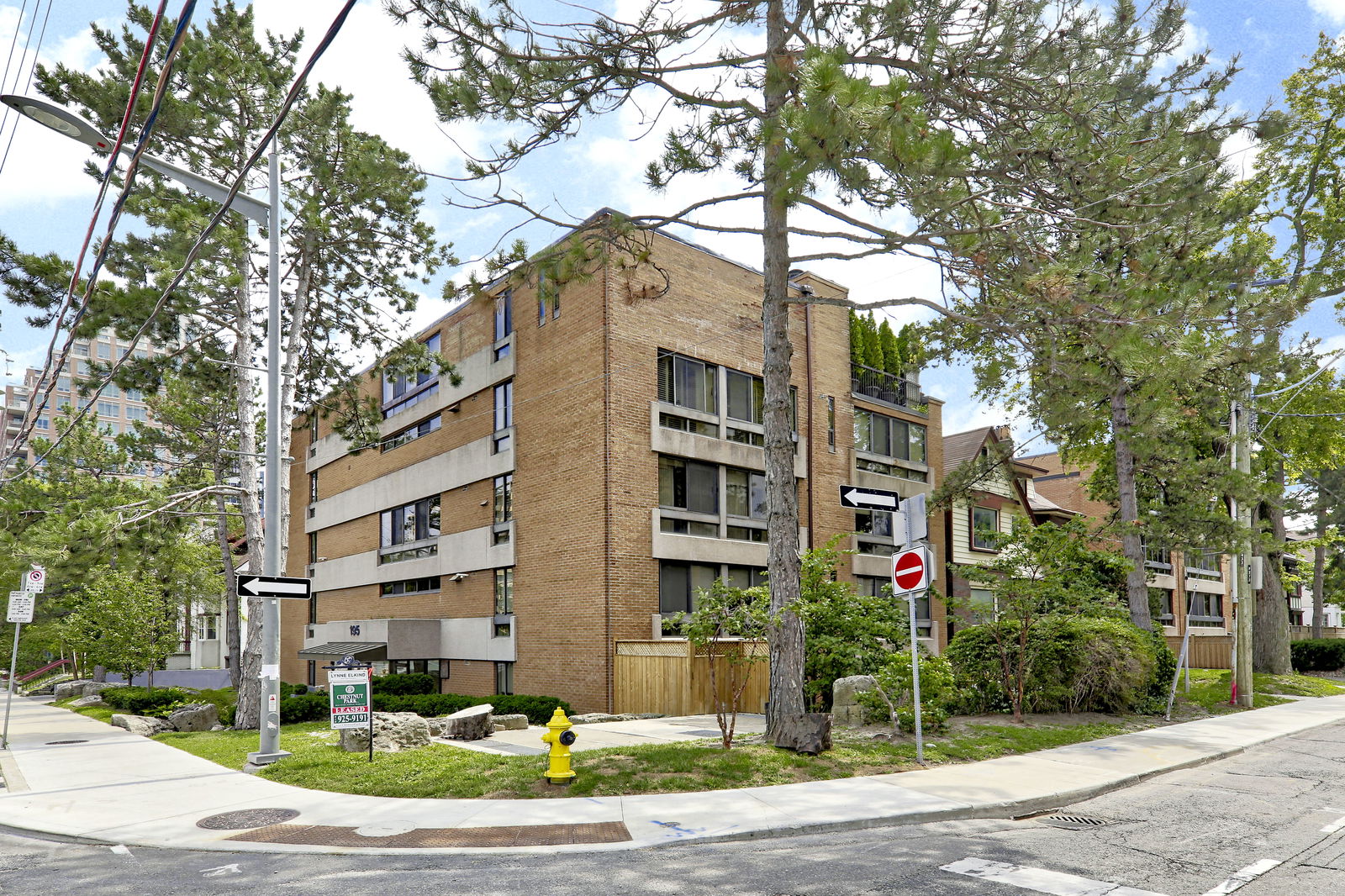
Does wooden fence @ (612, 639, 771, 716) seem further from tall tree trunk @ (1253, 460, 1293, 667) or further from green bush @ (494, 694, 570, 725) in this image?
tall tree trunk @ (1253, 460, 1293, 667)

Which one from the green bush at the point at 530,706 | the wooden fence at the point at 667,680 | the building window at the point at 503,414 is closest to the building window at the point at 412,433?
the building window at the point at 503,414

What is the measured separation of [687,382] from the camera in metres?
24.2

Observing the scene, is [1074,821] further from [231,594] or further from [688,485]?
[231,594]

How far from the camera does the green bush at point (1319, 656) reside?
37.1 m

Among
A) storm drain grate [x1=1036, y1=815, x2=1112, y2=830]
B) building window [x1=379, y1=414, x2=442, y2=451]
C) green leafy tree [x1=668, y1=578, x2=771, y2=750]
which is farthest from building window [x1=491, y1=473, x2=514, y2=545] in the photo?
storm drain grate [x1=1036, y1=815, x2=1112, y2=830]

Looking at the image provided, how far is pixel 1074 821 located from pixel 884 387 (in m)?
23.0

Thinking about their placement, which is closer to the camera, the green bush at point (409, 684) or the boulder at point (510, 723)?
the boulder at point (510, 723)

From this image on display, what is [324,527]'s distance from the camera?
125ft

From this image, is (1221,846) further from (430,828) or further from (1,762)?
(1,762)

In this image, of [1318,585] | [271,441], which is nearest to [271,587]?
[271,441]

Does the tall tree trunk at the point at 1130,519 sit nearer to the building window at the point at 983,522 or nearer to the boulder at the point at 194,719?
the building window at the point at 983,522

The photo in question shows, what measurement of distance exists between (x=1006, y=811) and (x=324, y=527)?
34.0 metres

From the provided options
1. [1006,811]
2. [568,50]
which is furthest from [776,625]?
[568,50]

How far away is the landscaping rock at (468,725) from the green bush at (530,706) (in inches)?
138
